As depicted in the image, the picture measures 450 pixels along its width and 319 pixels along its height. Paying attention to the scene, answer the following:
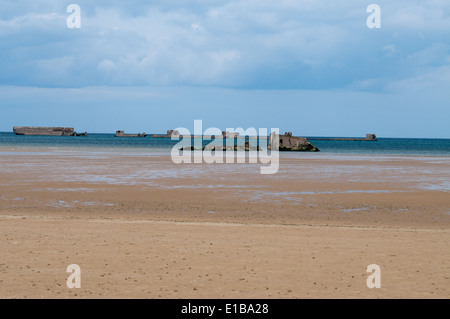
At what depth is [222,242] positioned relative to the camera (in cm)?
1133

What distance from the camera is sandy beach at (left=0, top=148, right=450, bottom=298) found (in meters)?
7.91

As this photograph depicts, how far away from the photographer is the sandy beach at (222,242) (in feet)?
26.0

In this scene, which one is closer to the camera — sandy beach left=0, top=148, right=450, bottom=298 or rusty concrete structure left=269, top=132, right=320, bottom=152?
sandy beach left=0, top=148, right=450, bottom=298

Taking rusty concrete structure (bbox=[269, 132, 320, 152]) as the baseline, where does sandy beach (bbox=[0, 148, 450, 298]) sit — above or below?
below

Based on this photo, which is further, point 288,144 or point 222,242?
point 288,144

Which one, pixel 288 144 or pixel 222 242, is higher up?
pixel 288 144

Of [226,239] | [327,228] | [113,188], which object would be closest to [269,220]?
[327,228]

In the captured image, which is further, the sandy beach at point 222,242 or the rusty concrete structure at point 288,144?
the rusty concrete structure at point 288,144

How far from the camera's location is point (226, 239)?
1173 centimetres

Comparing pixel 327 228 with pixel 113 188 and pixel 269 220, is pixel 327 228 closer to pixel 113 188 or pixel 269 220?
pixel 269 220

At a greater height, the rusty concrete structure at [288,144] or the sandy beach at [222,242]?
the rusty concrete structure at [288,144]
